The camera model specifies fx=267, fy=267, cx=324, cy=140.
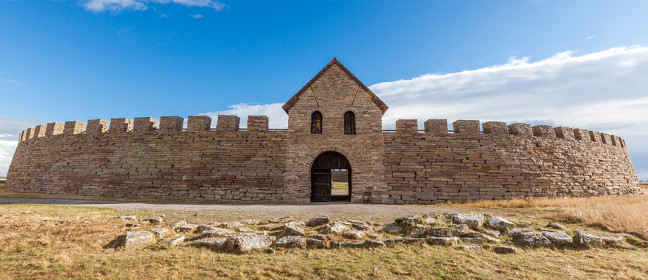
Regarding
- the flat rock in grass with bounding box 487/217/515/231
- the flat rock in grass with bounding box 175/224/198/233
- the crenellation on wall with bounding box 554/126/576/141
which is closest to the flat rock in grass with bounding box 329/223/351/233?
the flat rock in grass with bounding box 175/224/198/233

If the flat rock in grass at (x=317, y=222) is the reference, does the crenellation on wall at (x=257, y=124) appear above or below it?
above

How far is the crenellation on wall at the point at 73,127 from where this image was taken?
17.3 m

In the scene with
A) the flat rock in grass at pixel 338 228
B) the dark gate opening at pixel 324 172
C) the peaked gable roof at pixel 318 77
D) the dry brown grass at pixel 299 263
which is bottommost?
the dry brown grass at pixel 299 263

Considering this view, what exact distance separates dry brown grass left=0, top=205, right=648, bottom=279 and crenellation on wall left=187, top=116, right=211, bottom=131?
33.0 ft

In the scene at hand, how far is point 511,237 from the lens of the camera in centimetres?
622

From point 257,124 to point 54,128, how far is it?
14.6 m

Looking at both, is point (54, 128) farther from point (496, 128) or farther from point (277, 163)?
point (496, 128)

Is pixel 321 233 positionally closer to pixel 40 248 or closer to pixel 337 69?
pixel 40 248

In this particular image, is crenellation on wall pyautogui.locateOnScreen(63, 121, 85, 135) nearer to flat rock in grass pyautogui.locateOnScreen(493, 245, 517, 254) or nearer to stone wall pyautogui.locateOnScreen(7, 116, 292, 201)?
stone wall pyautogui.locateOnScreen(7, 116, 292, 201)

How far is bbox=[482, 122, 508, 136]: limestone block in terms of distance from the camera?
1523 cm

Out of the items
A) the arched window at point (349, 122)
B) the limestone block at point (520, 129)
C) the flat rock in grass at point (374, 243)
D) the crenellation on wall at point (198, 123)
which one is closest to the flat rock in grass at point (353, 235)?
the flat rock in grass at point (374, 243)

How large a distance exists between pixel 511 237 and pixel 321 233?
444 centimetres

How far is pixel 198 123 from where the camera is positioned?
50.7 feet

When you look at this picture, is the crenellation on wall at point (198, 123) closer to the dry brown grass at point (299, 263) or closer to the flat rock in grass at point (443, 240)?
the dry brown grass at point (299, 263)
